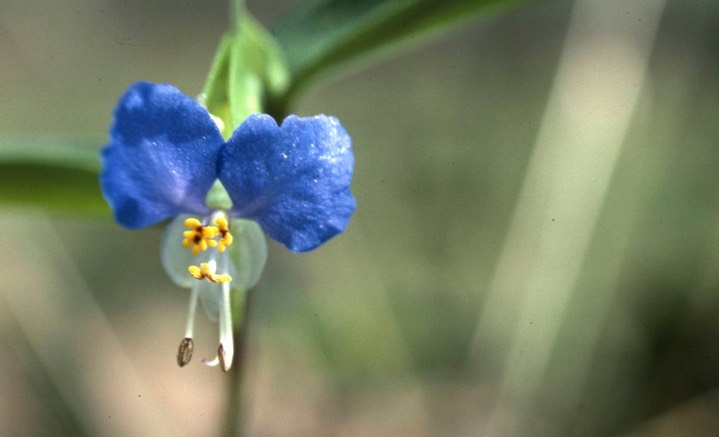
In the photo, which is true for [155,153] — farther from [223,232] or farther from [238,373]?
[238,373]

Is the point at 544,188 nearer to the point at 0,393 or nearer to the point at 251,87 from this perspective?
the point at 251,87

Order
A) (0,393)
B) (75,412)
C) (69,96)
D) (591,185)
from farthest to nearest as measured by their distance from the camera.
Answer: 1. (69,96)
2. (591,185)
3. (0,393)
4. (75,412)

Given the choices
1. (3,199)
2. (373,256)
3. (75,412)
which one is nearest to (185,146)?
(3,199)

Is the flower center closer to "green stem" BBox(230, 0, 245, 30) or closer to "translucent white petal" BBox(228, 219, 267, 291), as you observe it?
"translucent white petal" BBox(228, 219, 267, 291)

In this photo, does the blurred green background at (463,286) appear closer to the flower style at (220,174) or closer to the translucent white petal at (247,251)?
the translucent white petal at (247,251)

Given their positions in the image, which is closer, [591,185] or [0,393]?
[0,393]
